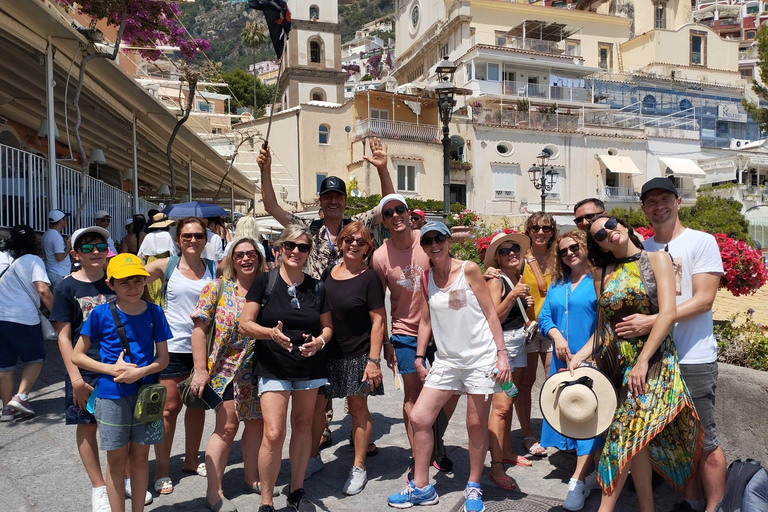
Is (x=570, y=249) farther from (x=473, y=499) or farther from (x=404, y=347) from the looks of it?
(x=473, y=499)

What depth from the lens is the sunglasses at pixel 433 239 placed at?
4117 millimetres

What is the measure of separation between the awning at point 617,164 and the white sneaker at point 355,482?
4239cm

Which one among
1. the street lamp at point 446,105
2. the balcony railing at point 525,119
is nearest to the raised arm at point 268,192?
the street lamp at point 446,105

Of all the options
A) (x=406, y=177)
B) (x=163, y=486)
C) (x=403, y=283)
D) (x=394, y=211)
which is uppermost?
(x=406, y=177)

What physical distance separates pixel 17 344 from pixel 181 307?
2.35 m

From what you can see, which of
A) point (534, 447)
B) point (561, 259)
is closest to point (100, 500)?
point (534, 447)

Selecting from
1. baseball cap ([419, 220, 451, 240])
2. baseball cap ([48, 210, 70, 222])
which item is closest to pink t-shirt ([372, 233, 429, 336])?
baseball cap ([419, 220, 451, 240])

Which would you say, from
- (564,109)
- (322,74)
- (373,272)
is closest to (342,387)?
(373,272)

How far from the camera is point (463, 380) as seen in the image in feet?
13.7

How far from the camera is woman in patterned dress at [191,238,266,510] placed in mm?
4012

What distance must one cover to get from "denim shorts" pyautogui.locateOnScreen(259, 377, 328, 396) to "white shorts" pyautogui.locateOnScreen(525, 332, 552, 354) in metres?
1.92

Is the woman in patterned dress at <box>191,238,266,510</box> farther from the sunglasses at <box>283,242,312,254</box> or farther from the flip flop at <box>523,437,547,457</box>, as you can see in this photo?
the flip flop at <box>523,437,547,457</box>

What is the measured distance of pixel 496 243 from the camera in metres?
4.87

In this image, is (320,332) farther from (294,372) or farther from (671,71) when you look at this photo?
(671,71)
